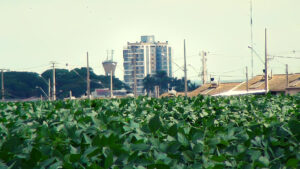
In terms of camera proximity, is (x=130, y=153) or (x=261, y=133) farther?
(x=261, y=133)

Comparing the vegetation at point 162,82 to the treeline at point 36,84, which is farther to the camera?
the vegetation at point 162,82

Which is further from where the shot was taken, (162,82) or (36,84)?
(162,82)

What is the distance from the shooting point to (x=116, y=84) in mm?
166000

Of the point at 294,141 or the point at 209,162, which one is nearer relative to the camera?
the point at 209,162

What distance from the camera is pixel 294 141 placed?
432 centimetres

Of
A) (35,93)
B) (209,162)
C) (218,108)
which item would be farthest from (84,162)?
(35,93)

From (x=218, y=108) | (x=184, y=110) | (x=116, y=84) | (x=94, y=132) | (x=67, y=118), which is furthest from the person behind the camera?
(x=116, y=84)

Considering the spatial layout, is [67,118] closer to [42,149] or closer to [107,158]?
[42,149]

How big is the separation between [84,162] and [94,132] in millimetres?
1446

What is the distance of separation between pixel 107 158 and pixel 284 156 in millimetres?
1569

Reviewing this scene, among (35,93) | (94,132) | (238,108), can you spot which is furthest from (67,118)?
(35,93)

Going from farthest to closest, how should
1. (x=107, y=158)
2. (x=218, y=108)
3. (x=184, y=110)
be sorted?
(x=218, y=108)
(x=184, y=110)
(x=107, y=158)

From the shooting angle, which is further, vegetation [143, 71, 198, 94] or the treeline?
vegetation [143, 71, 198, 94]

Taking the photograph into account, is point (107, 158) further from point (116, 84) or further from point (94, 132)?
point (116, 84)
